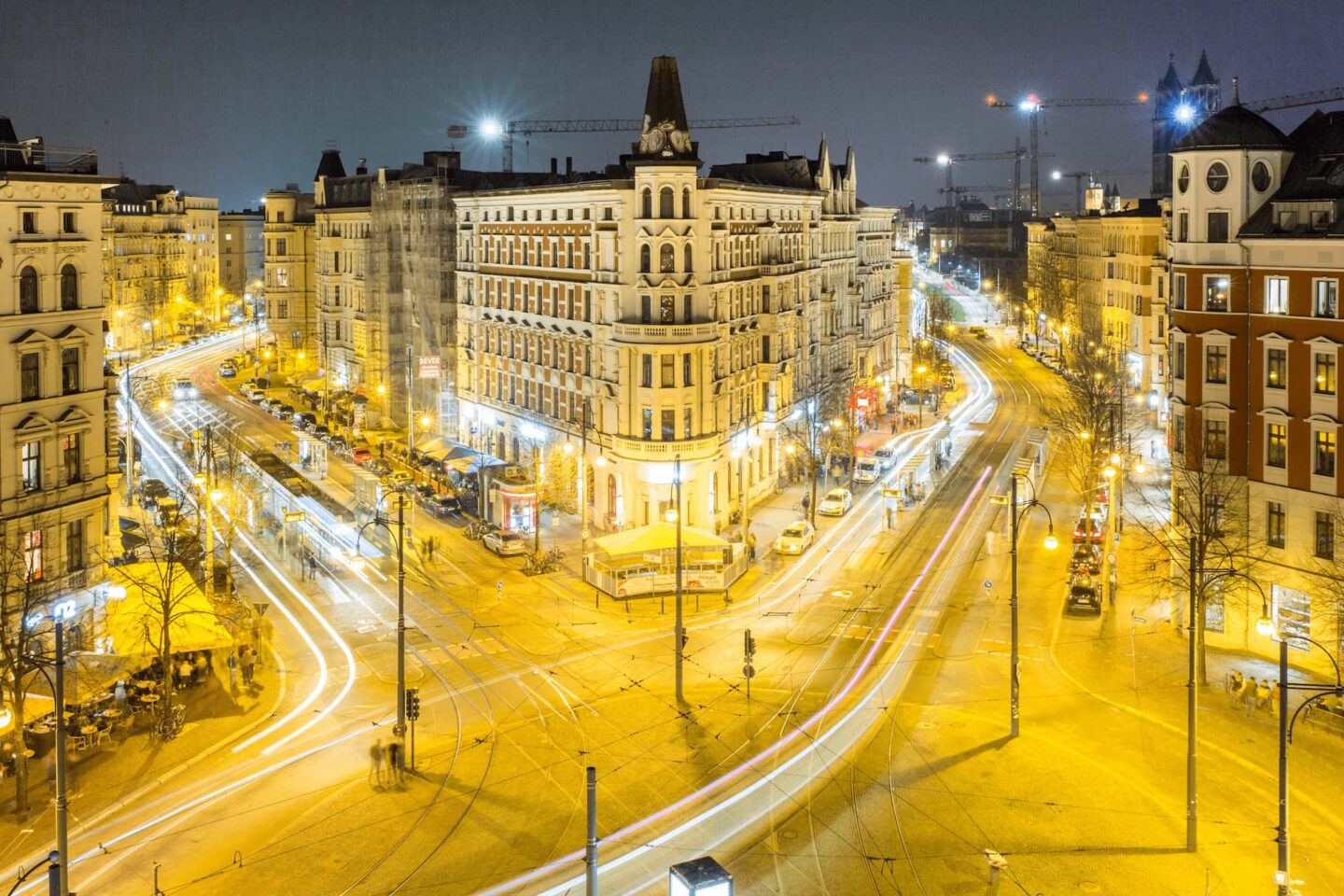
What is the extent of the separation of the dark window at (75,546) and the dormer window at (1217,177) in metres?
44.9

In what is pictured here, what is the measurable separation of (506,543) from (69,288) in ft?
81.3

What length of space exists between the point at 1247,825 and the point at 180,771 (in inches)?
1175

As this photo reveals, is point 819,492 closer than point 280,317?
Yes

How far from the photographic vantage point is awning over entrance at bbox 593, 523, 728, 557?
179 ft

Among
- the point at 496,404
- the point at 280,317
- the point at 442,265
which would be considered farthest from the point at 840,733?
the point at 280,317

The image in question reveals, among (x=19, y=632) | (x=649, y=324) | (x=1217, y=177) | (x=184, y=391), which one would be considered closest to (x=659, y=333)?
(x=649, y=324)

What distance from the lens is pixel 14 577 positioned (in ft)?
132

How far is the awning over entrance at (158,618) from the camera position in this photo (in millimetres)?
42219

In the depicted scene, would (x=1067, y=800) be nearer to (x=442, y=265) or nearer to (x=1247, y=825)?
(x=1247, y=825)

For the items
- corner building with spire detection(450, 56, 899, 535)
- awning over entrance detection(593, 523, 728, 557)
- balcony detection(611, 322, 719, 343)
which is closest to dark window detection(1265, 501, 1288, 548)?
awning over entrance detection(593, 523, 728, 557)

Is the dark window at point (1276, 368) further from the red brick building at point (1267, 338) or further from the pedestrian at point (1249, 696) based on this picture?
the pedestrian at point (1249, 696)

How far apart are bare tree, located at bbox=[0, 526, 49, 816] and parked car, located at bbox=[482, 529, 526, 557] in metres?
23.8

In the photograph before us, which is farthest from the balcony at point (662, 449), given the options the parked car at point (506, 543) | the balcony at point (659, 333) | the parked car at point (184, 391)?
the parked car at point (184, 391)

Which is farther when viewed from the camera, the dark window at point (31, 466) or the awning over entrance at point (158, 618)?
the awning over entrance at point (158, 618)
